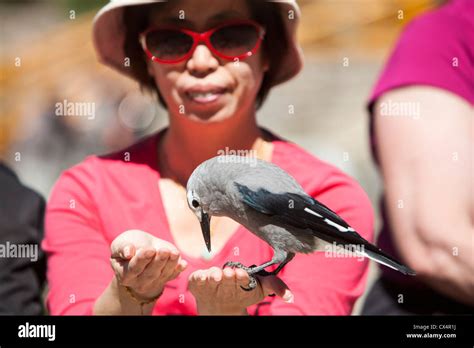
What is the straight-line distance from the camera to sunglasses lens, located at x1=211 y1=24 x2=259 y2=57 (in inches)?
55.3

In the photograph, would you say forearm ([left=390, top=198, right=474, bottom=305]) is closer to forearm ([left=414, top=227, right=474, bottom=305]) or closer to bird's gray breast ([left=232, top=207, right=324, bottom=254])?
forearm ([left=414, top=227, right=474, bottom=305])

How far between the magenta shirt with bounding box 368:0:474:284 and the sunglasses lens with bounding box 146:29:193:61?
480 millimetres

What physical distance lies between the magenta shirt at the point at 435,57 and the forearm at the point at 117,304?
558 mm

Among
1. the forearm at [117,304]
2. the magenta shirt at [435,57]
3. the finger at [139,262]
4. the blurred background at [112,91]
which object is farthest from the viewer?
the blurred background at [112,91]

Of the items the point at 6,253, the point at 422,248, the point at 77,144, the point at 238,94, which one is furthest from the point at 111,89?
the point at 422,248

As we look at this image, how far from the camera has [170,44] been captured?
1425mm

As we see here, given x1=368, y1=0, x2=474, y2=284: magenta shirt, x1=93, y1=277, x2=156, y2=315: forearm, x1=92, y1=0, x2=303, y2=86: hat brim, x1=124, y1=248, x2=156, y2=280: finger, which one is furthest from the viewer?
x1=368, y1=0, x2=474, y2=284: magenta shirt

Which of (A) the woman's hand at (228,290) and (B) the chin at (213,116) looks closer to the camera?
(A) the woman's hand at (228,290)

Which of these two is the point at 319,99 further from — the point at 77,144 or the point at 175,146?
the point at 175,146

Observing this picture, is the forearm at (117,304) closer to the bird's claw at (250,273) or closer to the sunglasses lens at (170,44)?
the bird's claw at (250,273)

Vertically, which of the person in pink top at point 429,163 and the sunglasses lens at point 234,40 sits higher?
the sunglasses lens at point 234,40

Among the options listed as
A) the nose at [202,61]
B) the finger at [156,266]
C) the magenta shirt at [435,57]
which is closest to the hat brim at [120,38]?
the nose at [202,61]

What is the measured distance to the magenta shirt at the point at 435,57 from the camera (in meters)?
1.65

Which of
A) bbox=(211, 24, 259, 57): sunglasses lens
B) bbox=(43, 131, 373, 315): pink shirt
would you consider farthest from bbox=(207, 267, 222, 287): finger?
bbox=(211, 24, 259, 57): sunglasses lens
